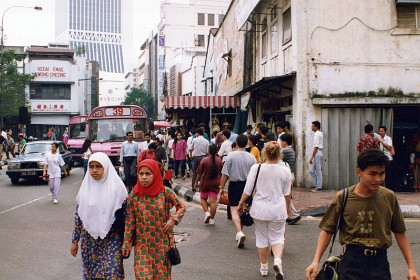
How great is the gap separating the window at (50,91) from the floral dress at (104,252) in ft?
183

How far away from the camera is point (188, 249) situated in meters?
8.02

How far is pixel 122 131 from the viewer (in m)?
19.4

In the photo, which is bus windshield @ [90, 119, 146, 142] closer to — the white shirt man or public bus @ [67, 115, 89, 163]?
public bus @ [67, 115, 89, 163]

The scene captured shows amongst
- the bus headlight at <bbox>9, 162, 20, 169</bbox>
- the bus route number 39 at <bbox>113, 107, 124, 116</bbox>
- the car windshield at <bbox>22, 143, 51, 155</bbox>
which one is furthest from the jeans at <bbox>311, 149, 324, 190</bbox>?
the car windshield at <bbox>22, 143, 51, 155</bbox>

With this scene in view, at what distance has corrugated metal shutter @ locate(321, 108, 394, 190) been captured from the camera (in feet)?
48.7

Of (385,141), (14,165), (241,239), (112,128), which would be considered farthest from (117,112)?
(241,239)

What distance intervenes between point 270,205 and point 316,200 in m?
6.50

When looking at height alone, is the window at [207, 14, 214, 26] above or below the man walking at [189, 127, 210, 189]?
above

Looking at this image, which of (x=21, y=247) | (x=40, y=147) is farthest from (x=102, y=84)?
(x=21, y=247)

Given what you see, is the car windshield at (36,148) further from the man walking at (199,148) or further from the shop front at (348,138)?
the shop front at (348,138)

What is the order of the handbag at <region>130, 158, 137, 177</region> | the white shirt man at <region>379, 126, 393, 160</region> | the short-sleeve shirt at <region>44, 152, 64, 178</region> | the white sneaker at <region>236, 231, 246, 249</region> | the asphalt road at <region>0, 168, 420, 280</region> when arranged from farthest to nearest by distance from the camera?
the short-sleeve shirt at <region>44, 152, 64, 178</region> < the white shirt man at <region>379, 126, 393, 160</region> < the handbag at <region>130, 158, 137, 177</region> < the white sneaker at <region>236, 231, 246, 249</region> < the asphalt road at <region>0, 168, 420, 280</region>

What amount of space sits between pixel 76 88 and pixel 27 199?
154 ft

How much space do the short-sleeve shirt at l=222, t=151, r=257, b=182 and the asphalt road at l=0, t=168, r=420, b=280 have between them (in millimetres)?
1086

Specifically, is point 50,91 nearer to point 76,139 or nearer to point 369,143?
point 76,139
